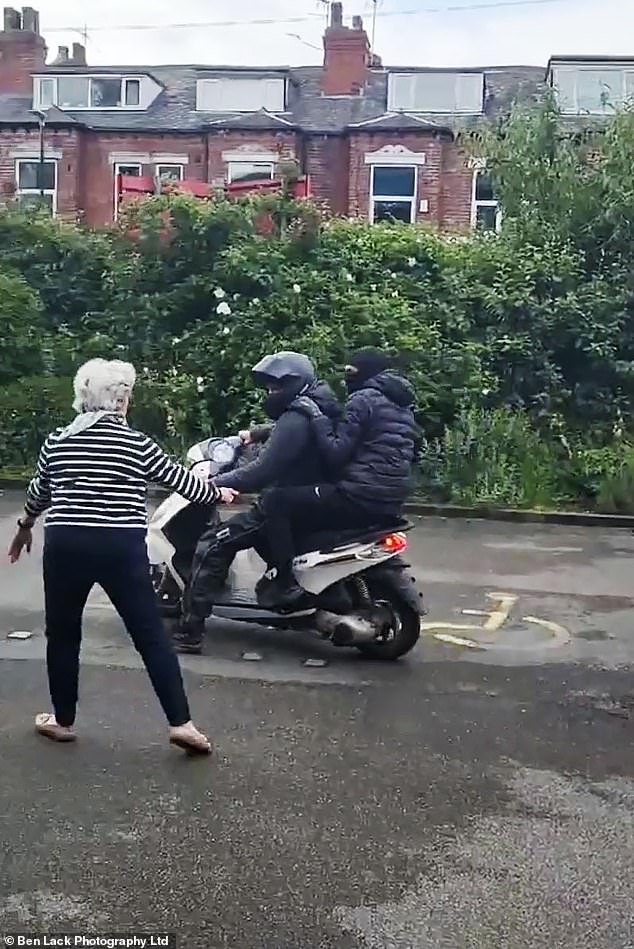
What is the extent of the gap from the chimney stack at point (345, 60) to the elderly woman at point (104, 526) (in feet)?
107

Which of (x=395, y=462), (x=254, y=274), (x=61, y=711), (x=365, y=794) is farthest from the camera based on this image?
(x=254, y=274)

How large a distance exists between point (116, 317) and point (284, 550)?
31.8ft

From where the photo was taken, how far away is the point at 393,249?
53.5ft

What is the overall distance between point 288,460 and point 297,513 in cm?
35

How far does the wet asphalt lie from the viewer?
13.1 ft

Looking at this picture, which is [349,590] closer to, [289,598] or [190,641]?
[289,598]

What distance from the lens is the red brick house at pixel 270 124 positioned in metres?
33.6

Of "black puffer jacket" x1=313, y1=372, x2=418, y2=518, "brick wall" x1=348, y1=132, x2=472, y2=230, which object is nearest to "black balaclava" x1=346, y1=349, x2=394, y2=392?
"black puffer jacket" x1=313, y1=372, x2=418, y2=518

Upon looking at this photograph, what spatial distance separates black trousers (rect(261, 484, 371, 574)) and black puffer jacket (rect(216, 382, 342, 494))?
0.09 m

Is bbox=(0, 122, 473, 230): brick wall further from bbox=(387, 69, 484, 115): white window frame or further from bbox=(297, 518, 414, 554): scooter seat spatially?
bbox=(297, 518, 414, 554): scooter seat

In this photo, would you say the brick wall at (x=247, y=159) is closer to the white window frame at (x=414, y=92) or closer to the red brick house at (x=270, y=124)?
the red brick house at (x=270, y=124)

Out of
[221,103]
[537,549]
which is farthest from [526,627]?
[221,103]

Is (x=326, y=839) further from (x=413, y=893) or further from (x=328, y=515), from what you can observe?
(x=328, y=515)

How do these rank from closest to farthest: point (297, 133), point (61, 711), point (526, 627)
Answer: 1. point (61, 711)
2. point (526, 627)
3. point (297, 133)
